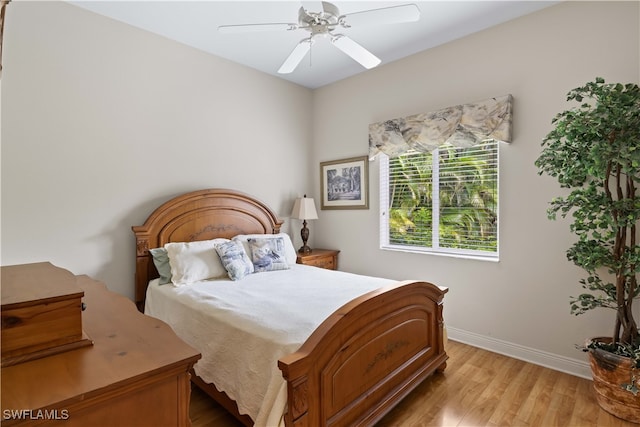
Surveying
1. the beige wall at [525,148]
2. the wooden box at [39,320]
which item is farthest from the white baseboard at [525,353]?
the wooden box at [39,320]

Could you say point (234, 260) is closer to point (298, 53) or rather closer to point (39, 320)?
point (298, 53)

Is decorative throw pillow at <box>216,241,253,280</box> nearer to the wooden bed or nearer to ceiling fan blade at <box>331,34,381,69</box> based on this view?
the wooden bed

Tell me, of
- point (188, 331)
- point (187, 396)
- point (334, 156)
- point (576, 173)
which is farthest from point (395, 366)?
point (334, 156)

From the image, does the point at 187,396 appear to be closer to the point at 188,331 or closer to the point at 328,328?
the point at 328,328

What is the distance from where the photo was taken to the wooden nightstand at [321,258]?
11.8ft

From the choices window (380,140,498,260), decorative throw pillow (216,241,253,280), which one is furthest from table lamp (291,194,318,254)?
decorative throw pillow (216,241,253,280)

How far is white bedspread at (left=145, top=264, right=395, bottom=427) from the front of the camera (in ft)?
5.08

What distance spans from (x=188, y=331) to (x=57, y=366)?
1.31m

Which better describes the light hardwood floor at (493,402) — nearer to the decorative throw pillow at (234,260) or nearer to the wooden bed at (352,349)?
the wooden bed at (352,349)

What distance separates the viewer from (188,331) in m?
2.08

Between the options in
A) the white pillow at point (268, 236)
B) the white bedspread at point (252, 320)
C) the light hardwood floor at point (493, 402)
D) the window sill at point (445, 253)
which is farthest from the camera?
the white pillow at point (268, 236)

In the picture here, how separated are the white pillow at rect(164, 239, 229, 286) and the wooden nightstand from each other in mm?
1047

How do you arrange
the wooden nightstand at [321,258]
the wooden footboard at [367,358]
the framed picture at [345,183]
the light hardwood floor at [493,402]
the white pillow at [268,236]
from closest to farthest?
the wooden footboard at [367,358] < the light hardwood floor at [493,402] < the white pillow at [268,236] < the wooden nightstand at [321,258] < the framed picture at [345,183]

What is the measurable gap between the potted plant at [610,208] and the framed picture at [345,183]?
1.85 meters
